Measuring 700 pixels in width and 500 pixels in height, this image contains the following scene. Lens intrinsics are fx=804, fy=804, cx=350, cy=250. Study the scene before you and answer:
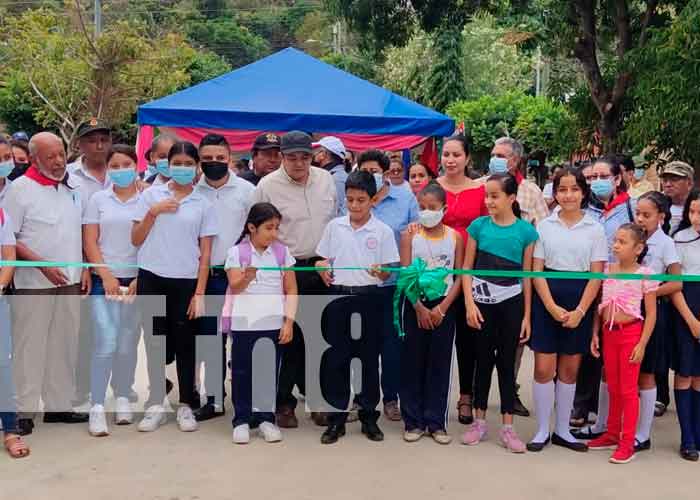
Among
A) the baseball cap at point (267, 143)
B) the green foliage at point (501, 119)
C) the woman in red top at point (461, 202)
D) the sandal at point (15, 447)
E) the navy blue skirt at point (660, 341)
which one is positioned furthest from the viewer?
the green foliage at point (501, 119)

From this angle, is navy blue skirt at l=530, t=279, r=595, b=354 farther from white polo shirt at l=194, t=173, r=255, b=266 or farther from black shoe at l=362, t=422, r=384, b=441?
white polo shirt at l=194, t=173, r=255, b=266

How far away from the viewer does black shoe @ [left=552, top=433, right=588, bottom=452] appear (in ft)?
14.8

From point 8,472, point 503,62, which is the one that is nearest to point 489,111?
point 503,62

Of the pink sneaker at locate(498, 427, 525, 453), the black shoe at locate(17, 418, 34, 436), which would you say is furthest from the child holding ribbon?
the black shoe at locate(17, 418, 34, 436)

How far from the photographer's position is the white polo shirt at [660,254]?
14.5ft

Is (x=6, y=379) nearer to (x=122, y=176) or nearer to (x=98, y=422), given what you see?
(x=98, y=422)

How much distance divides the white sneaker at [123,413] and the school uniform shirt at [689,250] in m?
3.35

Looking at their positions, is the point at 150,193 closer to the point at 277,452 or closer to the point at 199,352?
the point at 199,352

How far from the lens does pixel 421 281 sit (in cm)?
451

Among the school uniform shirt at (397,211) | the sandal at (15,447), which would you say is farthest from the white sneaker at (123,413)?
the school uniform shirt at (397,211)

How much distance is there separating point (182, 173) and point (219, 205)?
12.6 inches

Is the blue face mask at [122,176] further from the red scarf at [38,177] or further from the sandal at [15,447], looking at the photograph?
the sandal at [15,447]

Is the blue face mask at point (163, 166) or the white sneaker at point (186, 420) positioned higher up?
the blue face mask at point (163, 166)

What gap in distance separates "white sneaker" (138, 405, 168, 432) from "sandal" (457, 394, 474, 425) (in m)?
1.83
